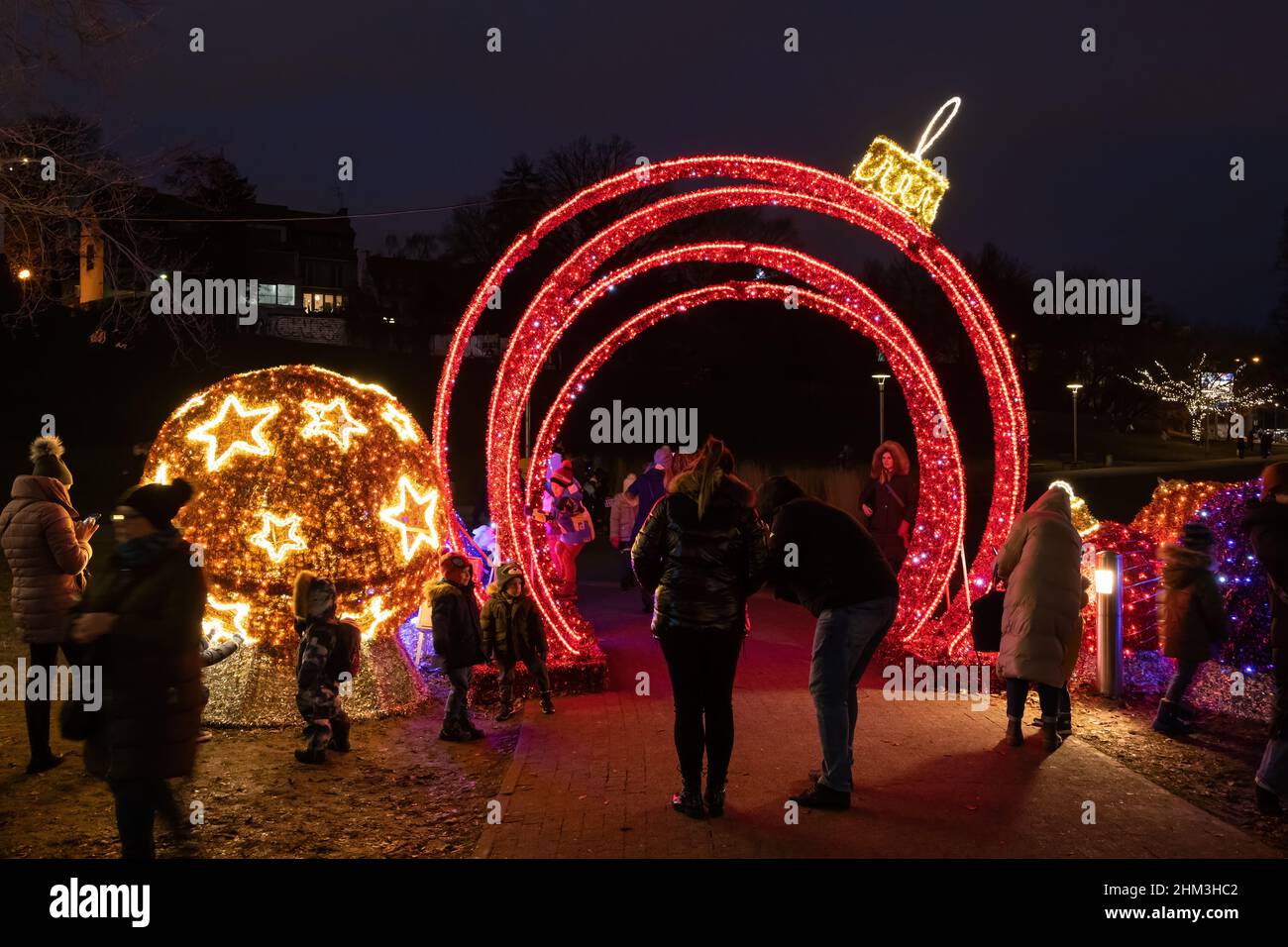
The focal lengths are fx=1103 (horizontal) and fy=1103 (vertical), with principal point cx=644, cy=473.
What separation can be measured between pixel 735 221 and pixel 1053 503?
1293 inches

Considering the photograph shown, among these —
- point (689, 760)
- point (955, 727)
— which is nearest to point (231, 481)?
point (689, 760)

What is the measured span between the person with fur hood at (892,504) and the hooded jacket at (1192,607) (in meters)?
3.33

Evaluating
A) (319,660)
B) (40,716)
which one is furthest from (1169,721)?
(40,716)

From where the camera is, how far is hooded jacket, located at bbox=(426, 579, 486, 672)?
6926mm

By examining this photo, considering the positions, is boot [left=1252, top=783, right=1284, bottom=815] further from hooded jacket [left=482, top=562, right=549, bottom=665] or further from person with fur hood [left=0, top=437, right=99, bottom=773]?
person with fur hood [left=0, top=437, right=99, bottom=773]

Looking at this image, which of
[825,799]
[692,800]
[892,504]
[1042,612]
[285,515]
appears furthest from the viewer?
[892,504]

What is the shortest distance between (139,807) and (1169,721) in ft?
19.9

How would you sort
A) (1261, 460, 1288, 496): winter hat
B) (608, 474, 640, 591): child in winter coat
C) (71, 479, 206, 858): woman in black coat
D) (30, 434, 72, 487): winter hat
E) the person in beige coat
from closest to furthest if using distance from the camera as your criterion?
(71, 479, 206, 858): woman in black coat
(1261, 460, 1288, 496): winter hat
(30, 434, 72, 487): winter hat
the person in beige coat
(608, 474, 640, 591): child in winter coat

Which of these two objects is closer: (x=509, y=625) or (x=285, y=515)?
(x=285, y=515)

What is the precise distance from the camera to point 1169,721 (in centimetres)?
707

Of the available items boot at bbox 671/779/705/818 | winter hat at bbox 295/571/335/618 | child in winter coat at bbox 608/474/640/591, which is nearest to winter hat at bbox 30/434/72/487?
winter hat at bbox 295/571/335/618

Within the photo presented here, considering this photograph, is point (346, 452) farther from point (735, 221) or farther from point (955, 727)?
point (735, 221)

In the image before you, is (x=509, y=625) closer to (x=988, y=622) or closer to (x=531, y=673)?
(x=531, y=673)

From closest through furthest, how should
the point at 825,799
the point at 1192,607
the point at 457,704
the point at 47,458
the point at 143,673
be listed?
1. the point at 143,673
2. the point at 825,799
3. the point at 47,458
4. the point at 1192,607
5. the point at 457,704
